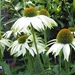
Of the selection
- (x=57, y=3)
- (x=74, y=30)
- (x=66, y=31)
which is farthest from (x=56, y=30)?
(x=66, y=31)

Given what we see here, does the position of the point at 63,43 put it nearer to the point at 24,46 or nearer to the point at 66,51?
the point at 66,51

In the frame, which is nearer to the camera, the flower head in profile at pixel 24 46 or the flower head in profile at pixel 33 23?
the flower head in profile at pixel 33 23

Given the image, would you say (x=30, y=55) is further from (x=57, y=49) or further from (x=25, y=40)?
(x=57, y=49)

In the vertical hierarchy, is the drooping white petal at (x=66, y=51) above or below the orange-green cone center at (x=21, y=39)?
below

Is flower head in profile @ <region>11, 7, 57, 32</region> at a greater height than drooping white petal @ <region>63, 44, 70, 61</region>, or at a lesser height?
greater

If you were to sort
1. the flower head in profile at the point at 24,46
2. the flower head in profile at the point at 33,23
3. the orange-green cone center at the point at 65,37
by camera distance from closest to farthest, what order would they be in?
the flower head in profile at the point at 33,23, the orange-green cone center at the point at 65,37, the flower head in profile at the point at 24,46

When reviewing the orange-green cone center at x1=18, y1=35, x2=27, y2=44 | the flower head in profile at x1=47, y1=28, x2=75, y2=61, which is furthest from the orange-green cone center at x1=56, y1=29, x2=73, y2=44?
the orange-green cone center at x1=18, y1=35, x2=27, y2=44

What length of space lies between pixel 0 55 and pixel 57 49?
0.36 meters

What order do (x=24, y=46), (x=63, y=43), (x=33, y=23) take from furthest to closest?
(x=24, y=46), (x=63, y=43), (x=33, y=23)

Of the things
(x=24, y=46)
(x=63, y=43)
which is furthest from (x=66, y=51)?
(x=24, y=46)

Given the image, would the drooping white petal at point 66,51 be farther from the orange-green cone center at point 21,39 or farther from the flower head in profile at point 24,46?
the orange-green cone center at point 21,39

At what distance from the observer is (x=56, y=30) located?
2326mm

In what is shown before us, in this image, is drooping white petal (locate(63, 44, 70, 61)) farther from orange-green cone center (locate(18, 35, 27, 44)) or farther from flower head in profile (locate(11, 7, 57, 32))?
orange-green cone center (locate(18, 35, 27, 44))

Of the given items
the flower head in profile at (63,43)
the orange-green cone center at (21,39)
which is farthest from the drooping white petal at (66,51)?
the orange-green cone center at (21,39)
